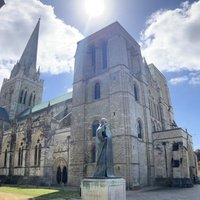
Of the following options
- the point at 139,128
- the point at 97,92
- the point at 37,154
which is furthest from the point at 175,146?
the point at 37,154

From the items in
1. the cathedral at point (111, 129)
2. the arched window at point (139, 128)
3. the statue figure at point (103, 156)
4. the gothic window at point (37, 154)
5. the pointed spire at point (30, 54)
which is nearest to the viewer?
Result: the statue figure at point (103, 156)

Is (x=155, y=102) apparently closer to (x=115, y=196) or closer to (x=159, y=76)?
(x=159, y=76)

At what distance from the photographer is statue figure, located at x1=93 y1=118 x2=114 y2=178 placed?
728 centimetres

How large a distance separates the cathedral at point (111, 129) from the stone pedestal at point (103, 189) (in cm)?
1013

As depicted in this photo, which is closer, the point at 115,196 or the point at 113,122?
the point at 115,196

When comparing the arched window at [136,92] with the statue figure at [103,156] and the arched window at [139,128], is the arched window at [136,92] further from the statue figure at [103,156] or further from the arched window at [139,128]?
the statue figure at [103,156]

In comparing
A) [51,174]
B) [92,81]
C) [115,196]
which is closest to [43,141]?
[51,174]

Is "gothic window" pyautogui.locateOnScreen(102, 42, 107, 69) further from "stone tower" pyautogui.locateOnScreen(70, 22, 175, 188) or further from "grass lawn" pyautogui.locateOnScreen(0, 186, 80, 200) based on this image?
"grass lawn" pyautogui.locateOnScreen(0, 186, 80, 200)

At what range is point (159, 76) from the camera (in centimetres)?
3216

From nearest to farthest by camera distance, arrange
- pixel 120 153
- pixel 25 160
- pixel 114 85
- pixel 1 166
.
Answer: pixel 120 153 < pixel 114 85 < pixel 25 160 < pixel 1 166

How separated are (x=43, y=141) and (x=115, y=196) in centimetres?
1842

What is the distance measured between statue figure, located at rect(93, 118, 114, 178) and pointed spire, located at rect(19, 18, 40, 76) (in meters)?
41.9

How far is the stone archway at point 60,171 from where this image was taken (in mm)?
21995

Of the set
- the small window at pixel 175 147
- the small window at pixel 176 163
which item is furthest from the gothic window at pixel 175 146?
the small window at pixel 176 163
